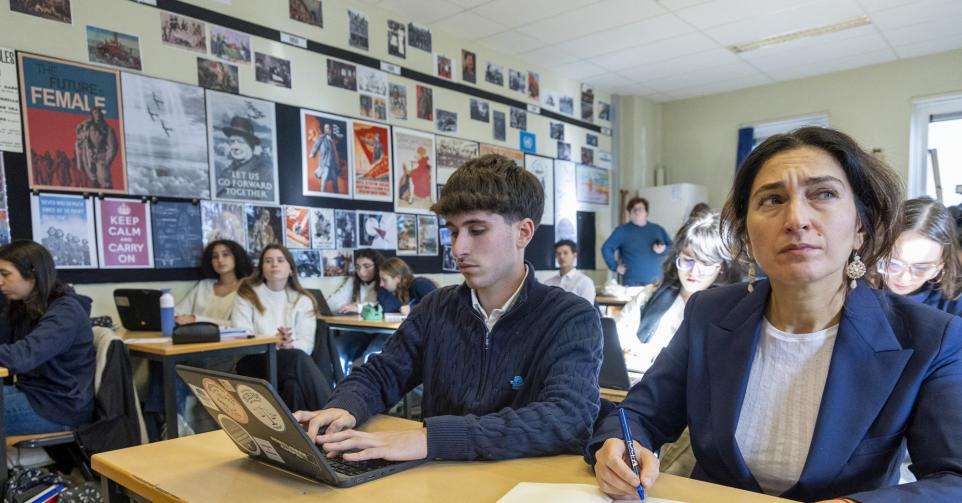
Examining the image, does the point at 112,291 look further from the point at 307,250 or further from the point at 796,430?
the point at 796,430

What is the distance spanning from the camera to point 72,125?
3236mm

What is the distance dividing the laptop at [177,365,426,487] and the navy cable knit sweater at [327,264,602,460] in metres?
0.14

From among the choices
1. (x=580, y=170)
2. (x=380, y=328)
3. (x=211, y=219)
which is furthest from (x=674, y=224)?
(x=211, y=219)

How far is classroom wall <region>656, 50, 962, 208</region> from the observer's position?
19.2 ft

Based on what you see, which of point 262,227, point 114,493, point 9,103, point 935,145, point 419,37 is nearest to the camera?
point 114,493

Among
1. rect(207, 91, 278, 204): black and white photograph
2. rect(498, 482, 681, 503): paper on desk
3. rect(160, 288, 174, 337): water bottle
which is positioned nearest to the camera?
rect(498, 482, 681, 503): paper on desk

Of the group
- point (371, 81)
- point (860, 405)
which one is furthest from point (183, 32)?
point (860, 405)

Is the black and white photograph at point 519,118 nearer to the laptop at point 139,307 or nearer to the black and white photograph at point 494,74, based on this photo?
the black and white photograph at point 494,74

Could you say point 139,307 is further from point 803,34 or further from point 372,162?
point 803,34

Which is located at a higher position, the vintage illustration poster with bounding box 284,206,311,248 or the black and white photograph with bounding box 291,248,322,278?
the vintage illustration poster with bounding box 284,206,311,248

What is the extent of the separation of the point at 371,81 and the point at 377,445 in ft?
13.3

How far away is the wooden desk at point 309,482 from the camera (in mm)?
879

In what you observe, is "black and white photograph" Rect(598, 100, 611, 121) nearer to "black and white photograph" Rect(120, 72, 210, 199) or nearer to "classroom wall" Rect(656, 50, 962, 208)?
"classroom wall" Rect(656, 50, 962, 208)

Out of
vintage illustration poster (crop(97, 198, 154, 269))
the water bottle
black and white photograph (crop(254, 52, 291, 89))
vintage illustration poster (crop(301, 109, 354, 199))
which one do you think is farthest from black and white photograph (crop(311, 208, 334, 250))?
the water bottle
